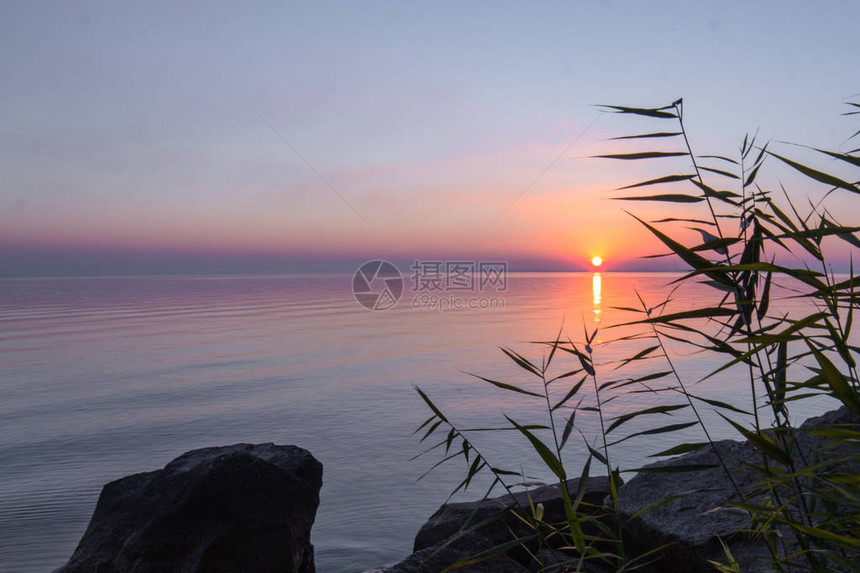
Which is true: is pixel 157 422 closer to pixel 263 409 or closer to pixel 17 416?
pixel 263 409

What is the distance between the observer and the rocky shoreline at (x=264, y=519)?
4.18m

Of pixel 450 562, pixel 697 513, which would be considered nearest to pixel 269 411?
pixel 450 562

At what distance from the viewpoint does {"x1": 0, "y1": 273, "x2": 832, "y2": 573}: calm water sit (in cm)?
709

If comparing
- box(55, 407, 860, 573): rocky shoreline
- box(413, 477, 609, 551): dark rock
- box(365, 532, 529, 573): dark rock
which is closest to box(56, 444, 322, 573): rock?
box(55, 407, 860, 573): rocky shoreline

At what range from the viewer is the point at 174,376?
1508 cm

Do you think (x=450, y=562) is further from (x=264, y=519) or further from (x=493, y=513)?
(x=264, y=519)

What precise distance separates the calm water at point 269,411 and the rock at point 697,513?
267cm

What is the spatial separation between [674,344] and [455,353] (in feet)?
23.3

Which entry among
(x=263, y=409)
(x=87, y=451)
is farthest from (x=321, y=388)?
(x=87, y=451)

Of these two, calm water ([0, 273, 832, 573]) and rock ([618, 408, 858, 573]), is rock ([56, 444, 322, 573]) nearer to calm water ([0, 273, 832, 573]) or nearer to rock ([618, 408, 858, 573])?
calm water ([0, 273, 832, 573])

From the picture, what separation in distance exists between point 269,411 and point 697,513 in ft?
29.3

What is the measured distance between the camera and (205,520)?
4.50 metres

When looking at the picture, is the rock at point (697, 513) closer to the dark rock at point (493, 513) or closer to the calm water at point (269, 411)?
the dark rock at point (493, 513)

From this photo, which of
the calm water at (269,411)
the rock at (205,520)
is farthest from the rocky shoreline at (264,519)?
the calm water at (269,411)
